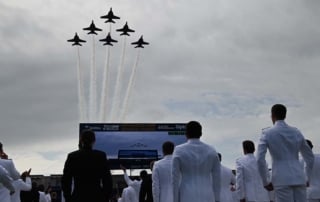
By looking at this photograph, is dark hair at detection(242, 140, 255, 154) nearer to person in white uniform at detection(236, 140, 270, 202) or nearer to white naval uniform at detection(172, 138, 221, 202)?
person in white uniform at detection(236, 140, 270, 202)

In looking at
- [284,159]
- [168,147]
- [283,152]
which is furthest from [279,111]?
[168,147]

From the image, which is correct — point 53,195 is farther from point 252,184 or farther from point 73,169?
point 73,169

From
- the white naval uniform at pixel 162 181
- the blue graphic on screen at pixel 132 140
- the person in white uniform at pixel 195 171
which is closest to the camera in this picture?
the person in white uniform at pixel 195 171

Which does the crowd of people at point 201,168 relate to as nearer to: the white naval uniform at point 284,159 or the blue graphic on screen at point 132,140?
the white naval uniform at point 284,159

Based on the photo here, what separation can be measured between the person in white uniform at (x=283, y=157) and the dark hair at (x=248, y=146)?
277 centimetres

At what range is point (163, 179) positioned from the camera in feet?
36.0

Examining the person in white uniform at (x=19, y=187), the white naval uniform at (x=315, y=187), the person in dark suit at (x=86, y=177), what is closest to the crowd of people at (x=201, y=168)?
the person in dark suit at (x=86, y=177)

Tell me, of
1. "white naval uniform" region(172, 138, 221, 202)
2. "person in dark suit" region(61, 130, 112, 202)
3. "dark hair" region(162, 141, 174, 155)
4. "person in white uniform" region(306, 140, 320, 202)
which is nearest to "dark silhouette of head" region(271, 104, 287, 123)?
"white naval uniform" region(172, 138, 221, 202)

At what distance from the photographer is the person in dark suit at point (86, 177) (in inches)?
302

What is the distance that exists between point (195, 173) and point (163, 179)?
3.18m

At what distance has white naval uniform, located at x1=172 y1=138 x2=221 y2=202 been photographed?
7766 millimetres

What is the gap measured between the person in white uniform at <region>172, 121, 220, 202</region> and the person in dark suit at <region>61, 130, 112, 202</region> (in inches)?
40.3

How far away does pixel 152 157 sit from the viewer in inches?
1768

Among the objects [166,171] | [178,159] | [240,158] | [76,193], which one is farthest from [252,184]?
[76,193]
